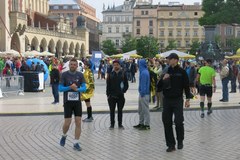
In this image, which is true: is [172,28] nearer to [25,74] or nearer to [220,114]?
[25,74]

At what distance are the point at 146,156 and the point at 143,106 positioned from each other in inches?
145

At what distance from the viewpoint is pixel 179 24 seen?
430ft

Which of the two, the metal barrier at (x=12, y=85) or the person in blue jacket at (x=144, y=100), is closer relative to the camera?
the person in blue jacket at (x=144, y=100)

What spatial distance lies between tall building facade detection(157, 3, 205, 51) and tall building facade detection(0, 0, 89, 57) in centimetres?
3346

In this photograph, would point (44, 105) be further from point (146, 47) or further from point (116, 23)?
point (116, 23)

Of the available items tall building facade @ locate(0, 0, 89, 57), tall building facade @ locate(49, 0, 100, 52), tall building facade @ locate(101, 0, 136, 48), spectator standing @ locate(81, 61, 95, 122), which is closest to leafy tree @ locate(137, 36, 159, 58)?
tall building facade @ locate(0, 0, 89, 57)

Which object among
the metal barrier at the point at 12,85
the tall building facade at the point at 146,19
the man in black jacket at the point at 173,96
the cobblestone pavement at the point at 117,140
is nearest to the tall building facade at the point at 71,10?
the tall building facade at the point at 146,19

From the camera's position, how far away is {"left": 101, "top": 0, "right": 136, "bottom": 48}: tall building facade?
14688 centimetres

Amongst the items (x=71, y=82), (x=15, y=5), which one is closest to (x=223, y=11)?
(x=15, y=5)

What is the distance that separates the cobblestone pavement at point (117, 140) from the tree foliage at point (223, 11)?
3925 centimetres

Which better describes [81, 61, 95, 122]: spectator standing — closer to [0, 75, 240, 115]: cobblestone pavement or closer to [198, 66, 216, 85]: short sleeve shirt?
[0, 75, 240, 115]: cobblestone pavement

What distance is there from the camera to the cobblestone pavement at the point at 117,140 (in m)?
9.01

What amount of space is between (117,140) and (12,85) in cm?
1368

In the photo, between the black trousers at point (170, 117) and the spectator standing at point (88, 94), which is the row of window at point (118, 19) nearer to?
the spectator standing at point (88, 94)
